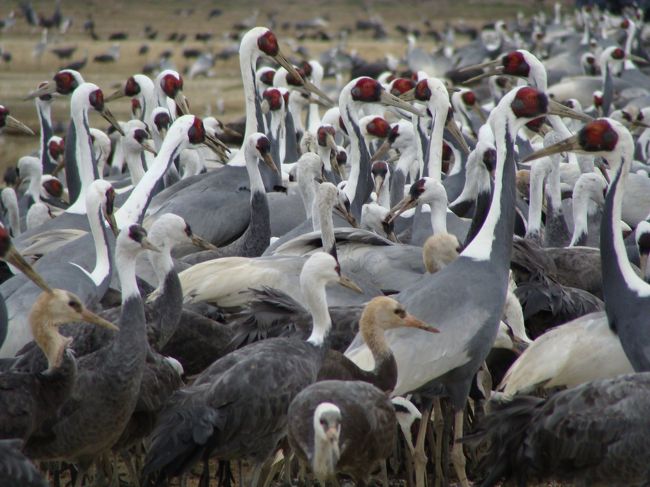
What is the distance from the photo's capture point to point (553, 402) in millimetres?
4820

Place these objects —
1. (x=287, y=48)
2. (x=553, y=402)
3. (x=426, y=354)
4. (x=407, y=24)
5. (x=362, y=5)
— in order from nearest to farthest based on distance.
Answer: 1. (x=553, y=402)
2. (x=426, y=354)
3. (x=287, y=48)
4. (x=407, y=24)
5. (x=362, y=5)

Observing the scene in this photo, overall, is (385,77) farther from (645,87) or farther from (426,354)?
(426,354)

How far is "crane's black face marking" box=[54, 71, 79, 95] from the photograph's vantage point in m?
10.3

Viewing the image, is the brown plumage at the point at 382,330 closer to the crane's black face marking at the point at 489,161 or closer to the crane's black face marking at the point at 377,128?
the crane's black face marking at the point at 489,161

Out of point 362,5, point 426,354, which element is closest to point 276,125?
point 426,354

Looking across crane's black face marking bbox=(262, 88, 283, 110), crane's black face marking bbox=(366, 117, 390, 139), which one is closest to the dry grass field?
crane's black face marking bbox=(262, 88, 283, 110)

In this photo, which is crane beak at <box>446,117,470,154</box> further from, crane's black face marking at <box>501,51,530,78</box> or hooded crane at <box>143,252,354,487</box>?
hooded crane at <box>143,252,354,487</box>

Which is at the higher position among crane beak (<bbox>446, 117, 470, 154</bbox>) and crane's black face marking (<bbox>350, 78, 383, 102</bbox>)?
crane's black face marking (<bbox>350, 78, 383, 102</bbox>)

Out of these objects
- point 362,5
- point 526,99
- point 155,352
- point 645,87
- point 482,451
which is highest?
point 526,99

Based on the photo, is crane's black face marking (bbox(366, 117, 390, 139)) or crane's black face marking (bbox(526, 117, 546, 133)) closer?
crane's black face marking (bbox(526, 117, 546, 133))

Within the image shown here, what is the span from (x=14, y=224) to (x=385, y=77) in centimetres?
744

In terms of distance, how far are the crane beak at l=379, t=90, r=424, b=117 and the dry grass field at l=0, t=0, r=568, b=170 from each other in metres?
7.52

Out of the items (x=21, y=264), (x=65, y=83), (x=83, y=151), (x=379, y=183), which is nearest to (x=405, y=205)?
(x=379, y=183)

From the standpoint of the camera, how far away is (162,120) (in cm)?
940
